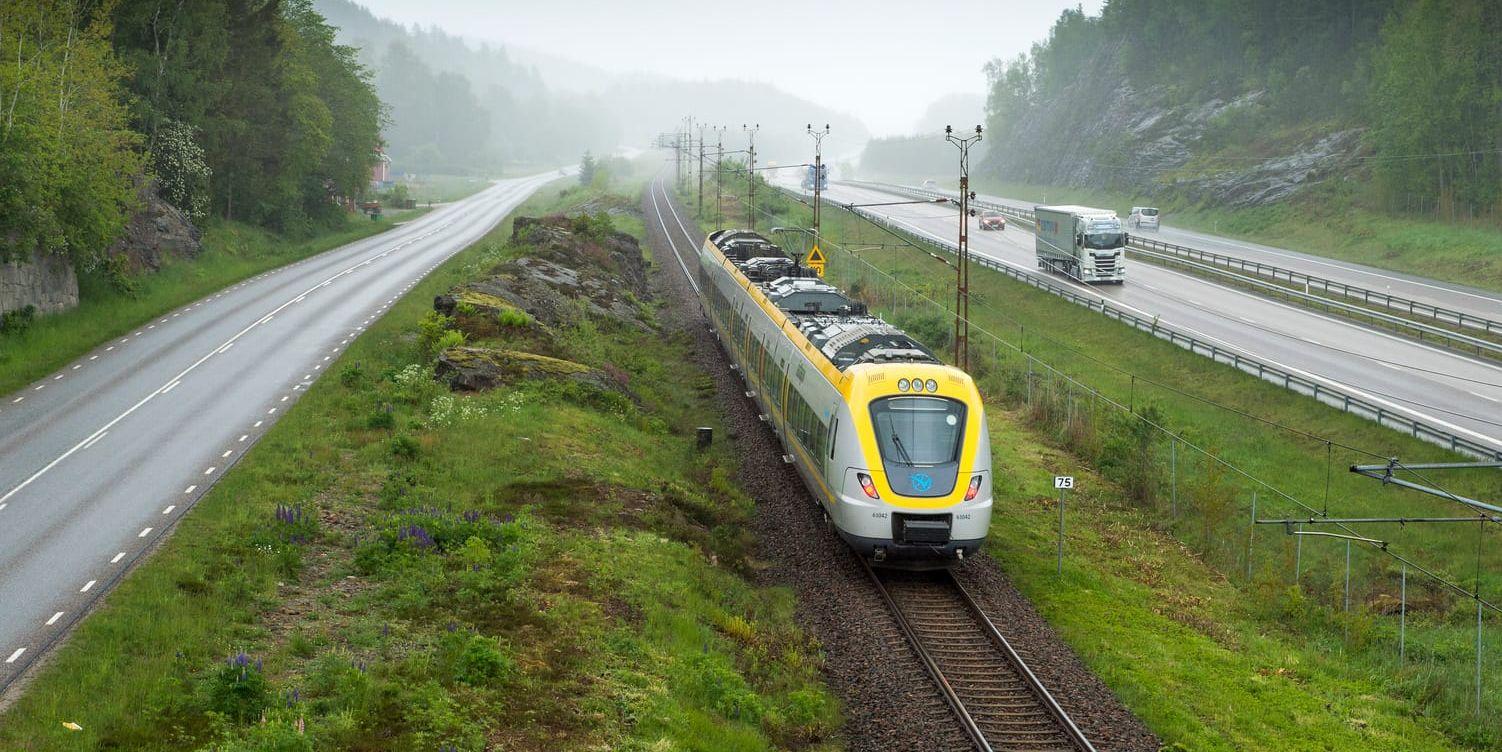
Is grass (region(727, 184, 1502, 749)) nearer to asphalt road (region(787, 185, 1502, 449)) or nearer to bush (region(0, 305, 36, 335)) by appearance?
asphalt road (region(787, 185, 1502, 449))

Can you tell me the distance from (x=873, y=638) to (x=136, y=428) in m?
19.2

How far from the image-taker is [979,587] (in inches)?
891

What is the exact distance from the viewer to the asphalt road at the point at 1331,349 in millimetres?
36809

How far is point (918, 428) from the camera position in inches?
885

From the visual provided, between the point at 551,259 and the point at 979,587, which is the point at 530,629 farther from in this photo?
the point at 551,259

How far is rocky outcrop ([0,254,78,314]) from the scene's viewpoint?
3625 cm

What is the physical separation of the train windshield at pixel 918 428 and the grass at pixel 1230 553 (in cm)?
357

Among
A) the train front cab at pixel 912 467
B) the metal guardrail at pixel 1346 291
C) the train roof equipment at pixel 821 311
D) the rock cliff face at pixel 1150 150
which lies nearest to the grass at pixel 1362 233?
the rock cliff face at pixel 1150 150

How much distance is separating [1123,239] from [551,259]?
101 ft

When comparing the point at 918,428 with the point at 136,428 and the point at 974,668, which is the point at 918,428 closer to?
the point at 974,668

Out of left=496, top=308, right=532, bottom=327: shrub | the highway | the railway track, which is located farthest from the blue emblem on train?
the highway

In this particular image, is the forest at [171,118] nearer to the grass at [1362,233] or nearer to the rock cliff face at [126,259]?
the rock cliff face at [126,259]

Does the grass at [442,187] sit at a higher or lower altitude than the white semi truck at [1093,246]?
higher

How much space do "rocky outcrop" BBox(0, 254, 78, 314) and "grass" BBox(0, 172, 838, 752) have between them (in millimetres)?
13677
